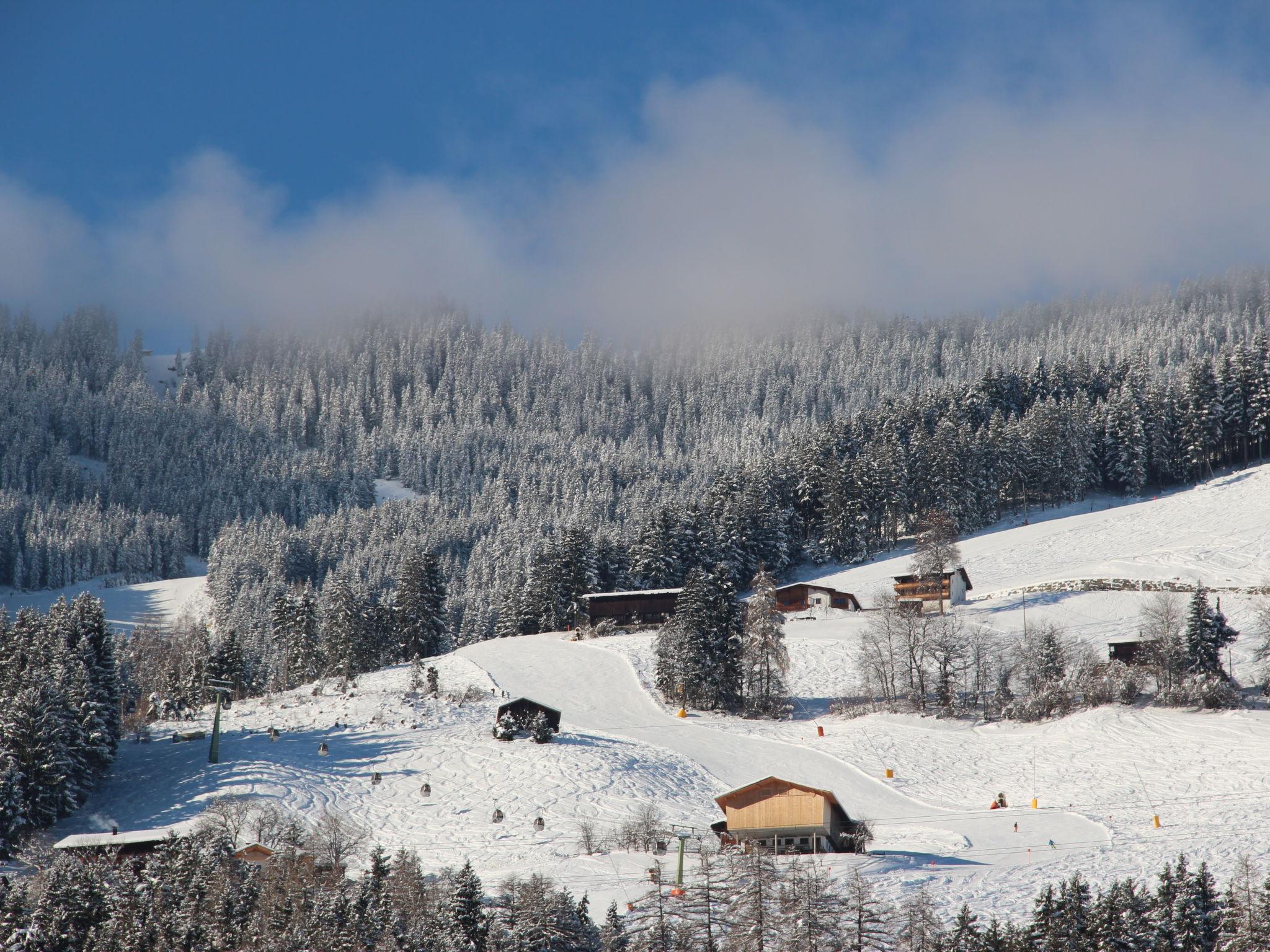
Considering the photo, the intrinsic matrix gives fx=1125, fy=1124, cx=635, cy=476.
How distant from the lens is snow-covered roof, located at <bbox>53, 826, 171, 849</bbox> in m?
43.9

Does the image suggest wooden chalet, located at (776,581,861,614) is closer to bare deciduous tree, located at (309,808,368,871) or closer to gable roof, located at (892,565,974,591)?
gable roof, located at (892,565,974,591)

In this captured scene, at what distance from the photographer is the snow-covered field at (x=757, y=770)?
4288 cm

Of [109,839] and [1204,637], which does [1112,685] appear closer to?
[1204,637]

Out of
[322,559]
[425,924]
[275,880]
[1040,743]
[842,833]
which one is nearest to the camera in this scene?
[425,924]

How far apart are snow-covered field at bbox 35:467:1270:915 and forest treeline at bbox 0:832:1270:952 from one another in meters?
Result: 2.97

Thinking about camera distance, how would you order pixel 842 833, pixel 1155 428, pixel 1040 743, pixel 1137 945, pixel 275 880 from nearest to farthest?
1. pixel 1137 945
2. pixel 275 880
3. pixel 842 833
4. pixel 1040 743
5. pixel 1155 428

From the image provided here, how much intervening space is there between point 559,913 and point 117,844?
20.0m

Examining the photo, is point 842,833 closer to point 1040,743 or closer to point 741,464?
point 1040,743

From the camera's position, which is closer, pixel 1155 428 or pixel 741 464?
pixel 1155 428

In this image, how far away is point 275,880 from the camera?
40031 millimetres

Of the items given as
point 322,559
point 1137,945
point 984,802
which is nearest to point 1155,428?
point 984,802

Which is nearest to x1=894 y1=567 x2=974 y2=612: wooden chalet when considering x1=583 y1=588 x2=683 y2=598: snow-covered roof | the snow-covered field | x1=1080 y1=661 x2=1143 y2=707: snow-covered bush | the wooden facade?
the snow-covered field

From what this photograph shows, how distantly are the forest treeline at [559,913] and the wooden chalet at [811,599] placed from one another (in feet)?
162

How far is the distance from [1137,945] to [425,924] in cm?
2173
